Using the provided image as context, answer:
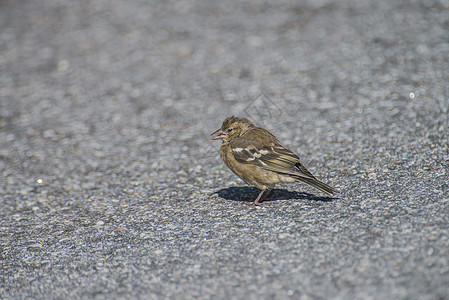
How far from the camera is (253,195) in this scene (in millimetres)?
6637

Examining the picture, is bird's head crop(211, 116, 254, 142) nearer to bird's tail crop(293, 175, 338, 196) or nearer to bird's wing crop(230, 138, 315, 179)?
bird's wing crop(230, 138, 315, 179)

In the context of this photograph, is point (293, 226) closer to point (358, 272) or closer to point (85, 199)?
point (358, 272)

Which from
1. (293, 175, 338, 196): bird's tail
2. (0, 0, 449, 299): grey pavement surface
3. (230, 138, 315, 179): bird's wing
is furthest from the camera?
(230, 138, 315, 179): bird's wing

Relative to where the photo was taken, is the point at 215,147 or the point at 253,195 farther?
the point at 215,147

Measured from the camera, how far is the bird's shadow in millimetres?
6213

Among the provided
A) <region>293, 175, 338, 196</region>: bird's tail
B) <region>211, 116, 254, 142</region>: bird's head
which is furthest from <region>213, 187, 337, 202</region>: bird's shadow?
<region>211, 116, 254, 142</region>: bird's head

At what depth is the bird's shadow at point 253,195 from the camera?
6.21m

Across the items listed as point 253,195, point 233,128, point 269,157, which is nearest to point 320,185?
point 269,157

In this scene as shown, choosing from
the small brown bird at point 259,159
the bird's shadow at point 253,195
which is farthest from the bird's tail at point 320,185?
the bird's shadow at point 253,195

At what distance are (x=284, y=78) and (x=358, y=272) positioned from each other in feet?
21.4

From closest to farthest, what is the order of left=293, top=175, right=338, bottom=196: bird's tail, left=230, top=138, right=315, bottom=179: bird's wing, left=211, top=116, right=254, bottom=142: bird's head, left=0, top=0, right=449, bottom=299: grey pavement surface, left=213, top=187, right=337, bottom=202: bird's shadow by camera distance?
left=0, top=0, right=449, bottom=299: grey pavement surface < left=293, top=175, right=338, bottom=196: bird's tail < left=230, top=138, right=315, bottom=179: bird's wing < left=213, top=187, right=337, bottom=202: bird's shadow < left=211, top=116, right=254, bottom=142: bird's head

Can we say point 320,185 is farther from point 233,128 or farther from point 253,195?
point 233,128

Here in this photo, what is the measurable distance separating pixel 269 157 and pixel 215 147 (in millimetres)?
2244

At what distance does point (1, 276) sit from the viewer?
5035 mm
